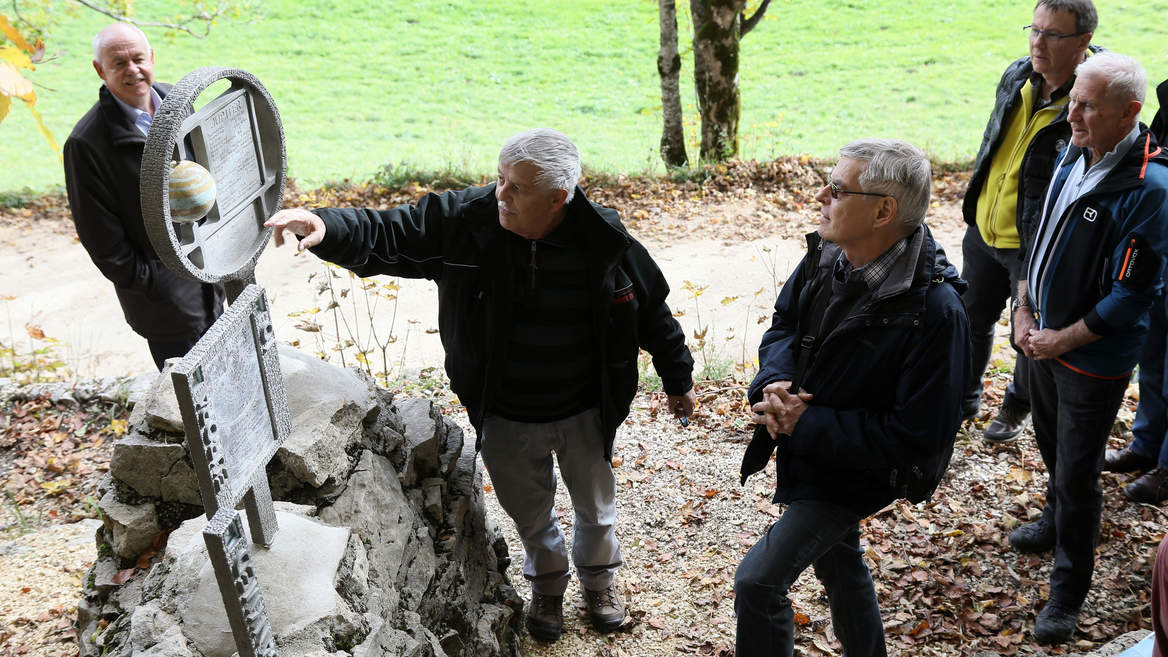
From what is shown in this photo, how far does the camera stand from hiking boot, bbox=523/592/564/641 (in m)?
3.66

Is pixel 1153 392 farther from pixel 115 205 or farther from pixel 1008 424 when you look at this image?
pixel 115 205

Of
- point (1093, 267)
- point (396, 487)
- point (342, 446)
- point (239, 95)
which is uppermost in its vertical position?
point (239, 95)

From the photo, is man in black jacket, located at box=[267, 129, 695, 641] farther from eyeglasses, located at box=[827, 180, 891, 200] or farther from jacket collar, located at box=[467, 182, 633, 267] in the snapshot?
eyeglasses, located at box=[827, 180, 891, 200]

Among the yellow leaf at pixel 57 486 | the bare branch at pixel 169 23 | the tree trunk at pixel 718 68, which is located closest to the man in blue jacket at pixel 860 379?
the yellow leaf at pixel 57 486

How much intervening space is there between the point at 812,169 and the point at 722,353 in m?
4.22

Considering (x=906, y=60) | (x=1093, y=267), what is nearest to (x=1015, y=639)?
(x=1093, y=267)

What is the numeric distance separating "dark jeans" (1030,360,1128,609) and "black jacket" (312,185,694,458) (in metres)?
1.60

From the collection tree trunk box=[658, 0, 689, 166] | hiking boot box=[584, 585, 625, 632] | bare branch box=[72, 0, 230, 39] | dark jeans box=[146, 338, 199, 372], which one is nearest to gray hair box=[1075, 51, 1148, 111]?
hiking boot box=[584, 585, 625, 632]

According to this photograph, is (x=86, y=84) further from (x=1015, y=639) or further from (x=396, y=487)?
(x=1015, y=639)

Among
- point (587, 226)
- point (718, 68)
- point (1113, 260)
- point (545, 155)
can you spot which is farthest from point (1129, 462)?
point (718, 68)

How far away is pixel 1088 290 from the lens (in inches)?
125

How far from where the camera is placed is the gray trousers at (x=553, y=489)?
10.8 ft

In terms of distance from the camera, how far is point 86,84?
1855cm

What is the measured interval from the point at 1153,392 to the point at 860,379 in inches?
101
